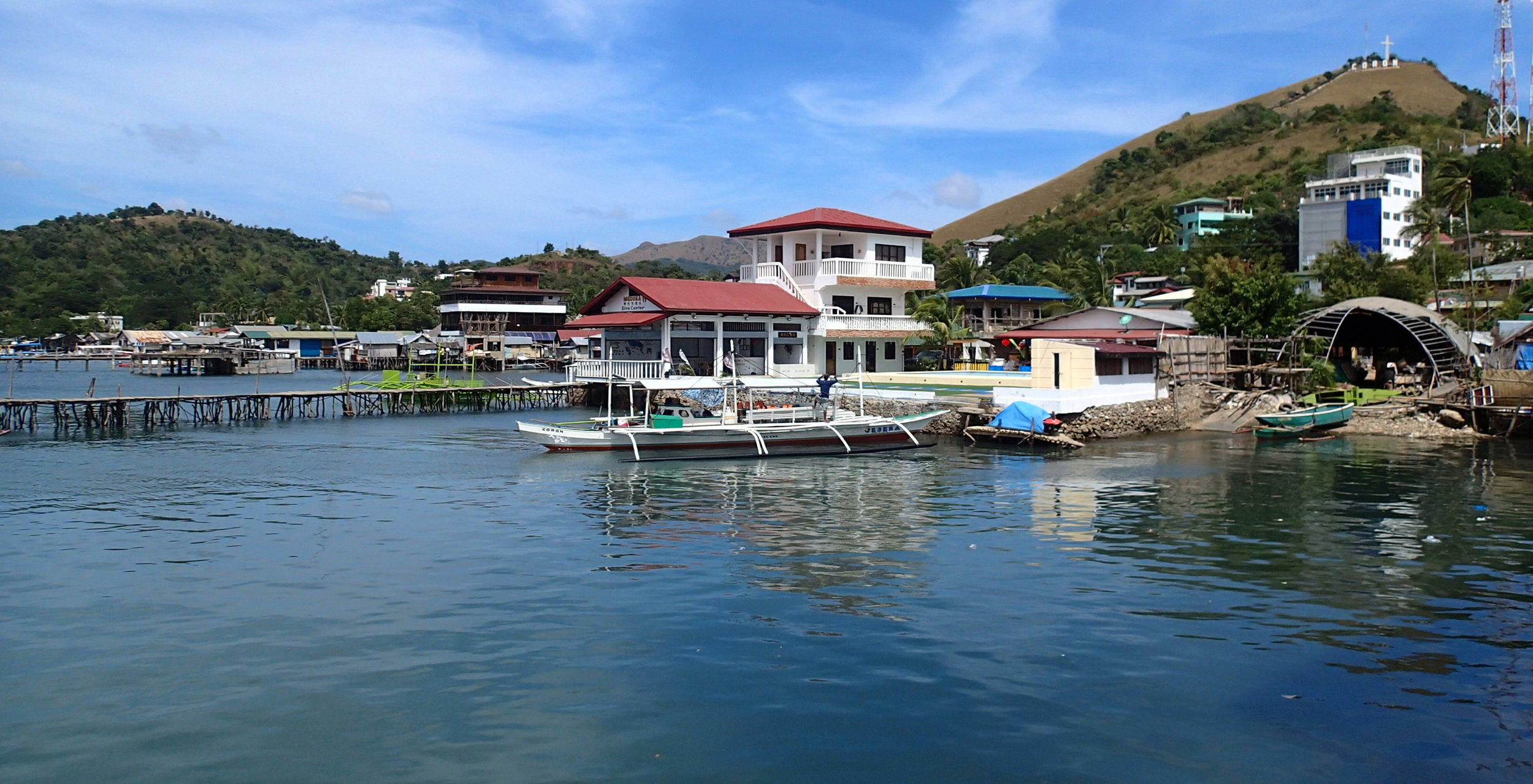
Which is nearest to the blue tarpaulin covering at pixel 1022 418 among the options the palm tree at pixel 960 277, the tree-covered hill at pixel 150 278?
the palm tree at pixel 960 277

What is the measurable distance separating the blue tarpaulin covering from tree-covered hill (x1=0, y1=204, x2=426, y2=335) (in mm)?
119781

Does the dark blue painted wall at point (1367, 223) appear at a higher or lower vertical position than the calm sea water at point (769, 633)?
higher

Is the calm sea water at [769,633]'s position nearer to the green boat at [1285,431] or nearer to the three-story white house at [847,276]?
the green boat at [1285,431]

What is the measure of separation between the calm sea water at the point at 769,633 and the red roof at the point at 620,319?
66.3 ft

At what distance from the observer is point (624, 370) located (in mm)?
49594

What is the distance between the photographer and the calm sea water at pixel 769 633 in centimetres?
1109

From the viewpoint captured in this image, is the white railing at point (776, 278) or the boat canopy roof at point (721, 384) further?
the white railing at point (776, 278)

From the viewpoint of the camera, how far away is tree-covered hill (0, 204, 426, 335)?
139375 millimetres

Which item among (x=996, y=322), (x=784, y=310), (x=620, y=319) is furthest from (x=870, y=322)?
(x=620, y=319)

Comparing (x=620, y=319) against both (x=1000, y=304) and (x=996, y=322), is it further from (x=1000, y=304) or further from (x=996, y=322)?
(x=1000, y=304)

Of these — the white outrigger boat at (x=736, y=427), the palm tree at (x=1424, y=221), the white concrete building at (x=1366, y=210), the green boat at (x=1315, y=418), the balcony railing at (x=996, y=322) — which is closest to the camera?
the white outrigger boat at (x=736, y=427)

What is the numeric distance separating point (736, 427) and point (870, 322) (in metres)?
21.7

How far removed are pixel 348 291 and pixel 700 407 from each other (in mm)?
162954

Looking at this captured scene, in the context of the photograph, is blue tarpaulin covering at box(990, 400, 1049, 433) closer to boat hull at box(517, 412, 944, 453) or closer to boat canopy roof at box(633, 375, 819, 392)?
boat hull at box(517, 412, 944, 453)
